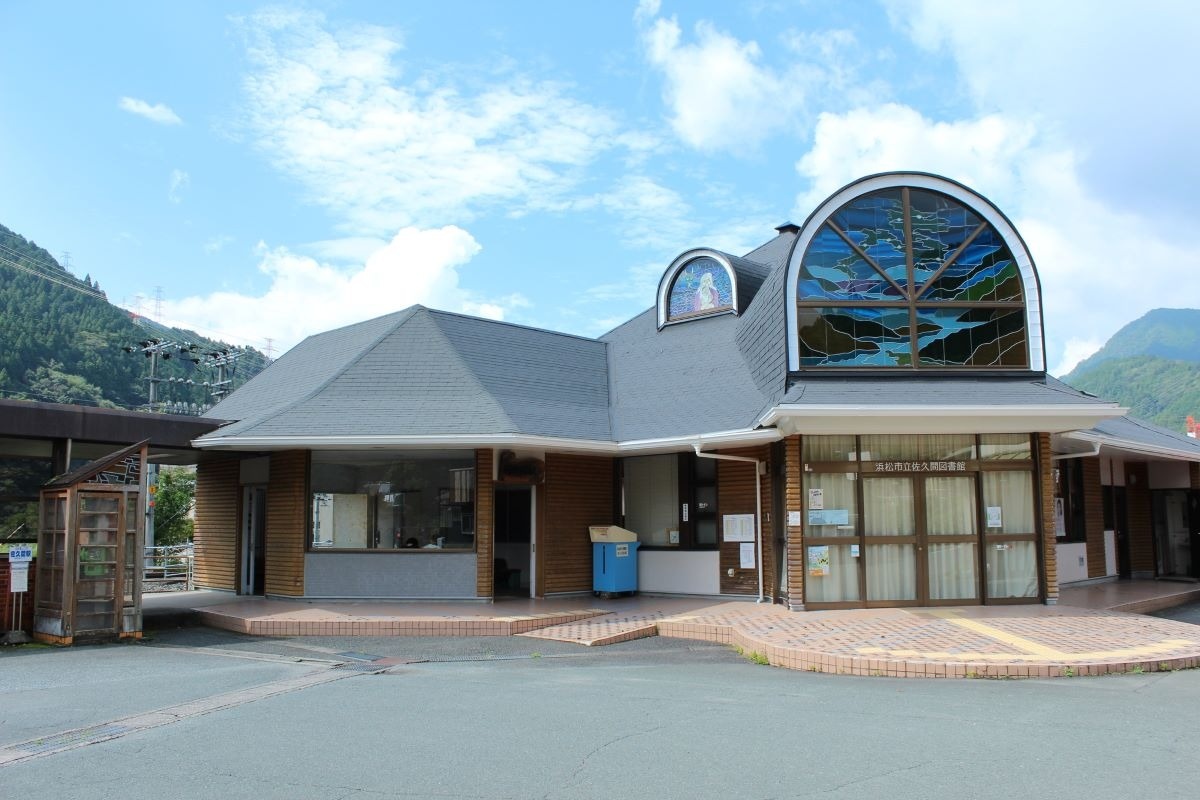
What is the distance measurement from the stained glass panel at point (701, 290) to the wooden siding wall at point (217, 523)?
9147 millimetres

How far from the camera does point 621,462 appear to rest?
55.0 feet

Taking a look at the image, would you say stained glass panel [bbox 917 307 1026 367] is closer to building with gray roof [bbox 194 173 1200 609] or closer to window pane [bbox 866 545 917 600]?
building with gray roof [bbox 194 173 1200 609]

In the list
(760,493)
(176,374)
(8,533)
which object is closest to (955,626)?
(760,493)

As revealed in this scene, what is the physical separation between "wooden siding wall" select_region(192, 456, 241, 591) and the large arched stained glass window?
1072 centimetres

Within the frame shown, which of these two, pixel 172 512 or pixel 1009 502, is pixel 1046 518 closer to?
pixel 1009 502

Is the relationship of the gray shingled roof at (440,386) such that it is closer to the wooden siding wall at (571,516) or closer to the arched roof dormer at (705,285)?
the wooden siding wall at (571,516)

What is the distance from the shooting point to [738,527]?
14992mm

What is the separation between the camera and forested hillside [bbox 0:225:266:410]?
50.4m

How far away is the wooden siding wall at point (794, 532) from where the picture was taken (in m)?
13.1

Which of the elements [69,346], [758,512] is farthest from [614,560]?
[69,346]

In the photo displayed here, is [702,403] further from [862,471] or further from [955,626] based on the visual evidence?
[955,626]

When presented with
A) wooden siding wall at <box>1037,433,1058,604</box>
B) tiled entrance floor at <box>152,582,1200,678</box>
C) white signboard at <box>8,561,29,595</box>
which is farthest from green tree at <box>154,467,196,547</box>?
wooden siding wall at <box>1037,433,1058,604</box>

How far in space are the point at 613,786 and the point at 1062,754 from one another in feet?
9.58

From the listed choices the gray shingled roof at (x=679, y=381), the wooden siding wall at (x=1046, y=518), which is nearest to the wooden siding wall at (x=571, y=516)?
the gray shingled roof at (x=679, y=381)
